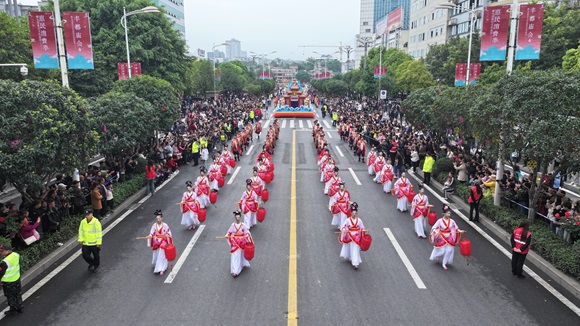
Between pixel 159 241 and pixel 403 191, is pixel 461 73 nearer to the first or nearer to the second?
pixel 403 191

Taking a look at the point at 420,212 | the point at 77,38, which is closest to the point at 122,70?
the point at 77,38

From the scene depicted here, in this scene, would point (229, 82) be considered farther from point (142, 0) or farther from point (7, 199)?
point (7, 199)

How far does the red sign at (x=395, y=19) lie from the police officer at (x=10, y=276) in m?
83.0

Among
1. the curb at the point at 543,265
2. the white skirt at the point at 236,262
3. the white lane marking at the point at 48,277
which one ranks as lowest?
the white lane marking at the point at 48,277

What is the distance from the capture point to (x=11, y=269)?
7582 mm

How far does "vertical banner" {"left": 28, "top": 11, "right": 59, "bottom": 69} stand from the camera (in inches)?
Result: 487

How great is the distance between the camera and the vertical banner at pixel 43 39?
1237 cm

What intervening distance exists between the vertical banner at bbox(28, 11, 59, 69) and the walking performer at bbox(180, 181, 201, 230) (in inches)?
211

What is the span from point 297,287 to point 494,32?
10.6 m

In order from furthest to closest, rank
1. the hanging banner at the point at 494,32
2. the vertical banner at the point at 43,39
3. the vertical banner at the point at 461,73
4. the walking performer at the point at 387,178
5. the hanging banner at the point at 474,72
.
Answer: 1. the vertical banner at the point at 461,73
2. the hanging banner at the point at 474,72
3. the walking performer at the point at 387,178
4. the hanging banner at the point at 494,32
5. the vertical banner at the point at 43,39

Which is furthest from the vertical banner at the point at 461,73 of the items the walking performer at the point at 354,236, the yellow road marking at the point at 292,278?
the walking performer at the point at 354,236

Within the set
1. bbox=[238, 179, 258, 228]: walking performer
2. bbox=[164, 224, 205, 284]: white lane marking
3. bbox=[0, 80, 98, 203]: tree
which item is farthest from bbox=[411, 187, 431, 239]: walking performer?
bbox=[0, 80, 98, 203]: tree

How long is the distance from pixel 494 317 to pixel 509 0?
1699 inches

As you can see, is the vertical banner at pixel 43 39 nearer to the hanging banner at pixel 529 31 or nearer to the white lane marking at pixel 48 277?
the white lane marking at pixel 48 277
